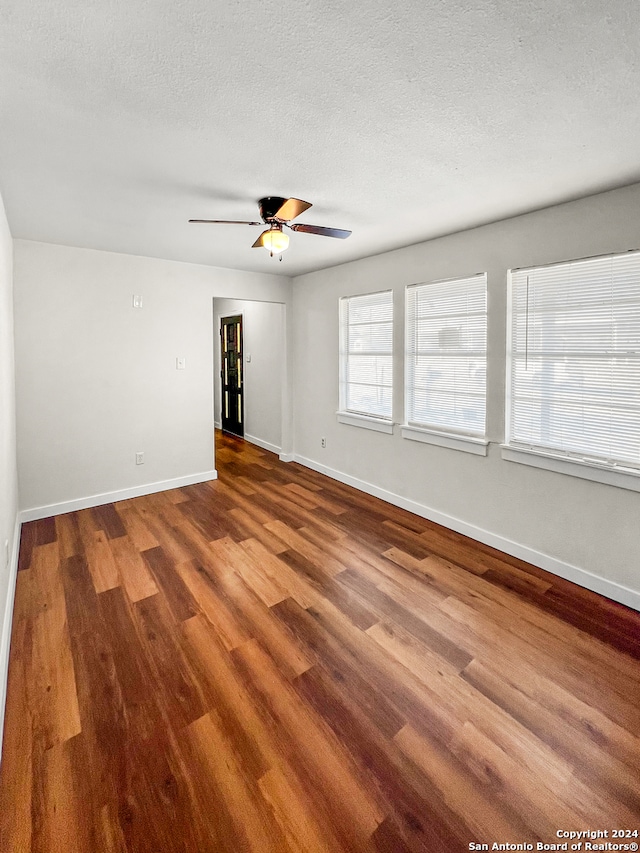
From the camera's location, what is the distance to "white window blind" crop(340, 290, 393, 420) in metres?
4.07

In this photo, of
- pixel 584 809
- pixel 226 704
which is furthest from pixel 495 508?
pixel 226 704

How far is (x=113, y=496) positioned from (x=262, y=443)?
2.60 m

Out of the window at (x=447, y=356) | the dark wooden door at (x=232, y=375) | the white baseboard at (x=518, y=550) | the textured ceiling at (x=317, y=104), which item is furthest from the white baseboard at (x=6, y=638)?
the dark wooden door at (x=232, y=375)

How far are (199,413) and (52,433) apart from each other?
1.47 metres

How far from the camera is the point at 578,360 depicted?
262cm

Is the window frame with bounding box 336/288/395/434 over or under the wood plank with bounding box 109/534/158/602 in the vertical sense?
over

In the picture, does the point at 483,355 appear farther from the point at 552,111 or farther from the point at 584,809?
the point at 584,809

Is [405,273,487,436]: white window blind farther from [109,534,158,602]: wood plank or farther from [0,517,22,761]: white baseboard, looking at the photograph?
[0,517,22,761]: white baseboard

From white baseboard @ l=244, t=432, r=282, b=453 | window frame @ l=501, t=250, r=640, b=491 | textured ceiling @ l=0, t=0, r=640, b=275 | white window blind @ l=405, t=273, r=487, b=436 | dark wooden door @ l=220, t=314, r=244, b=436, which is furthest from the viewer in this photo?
dark wooden door @ l=220, t=314, r=244, b=436

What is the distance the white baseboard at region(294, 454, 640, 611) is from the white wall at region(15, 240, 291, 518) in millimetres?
2196

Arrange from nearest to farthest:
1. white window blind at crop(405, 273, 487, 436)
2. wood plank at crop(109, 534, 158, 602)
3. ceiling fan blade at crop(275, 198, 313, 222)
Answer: ceiling fan blade at crop(275, 198, 313, 222) < wood plank at crop(109, 534, 158, 602) < white window blind at crop(405, 273, 487, 436)

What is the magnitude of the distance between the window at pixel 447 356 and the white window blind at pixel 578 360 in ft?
0.92

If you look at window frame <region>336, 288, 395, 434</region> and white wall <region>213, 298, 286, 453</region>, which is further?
white wall <region>213, 298, 286, 453</region>

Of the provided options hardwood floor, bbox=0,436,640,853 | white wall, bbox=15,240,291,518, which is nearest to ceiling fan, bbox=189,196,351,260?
white wall, bbox=15,240,291,518
